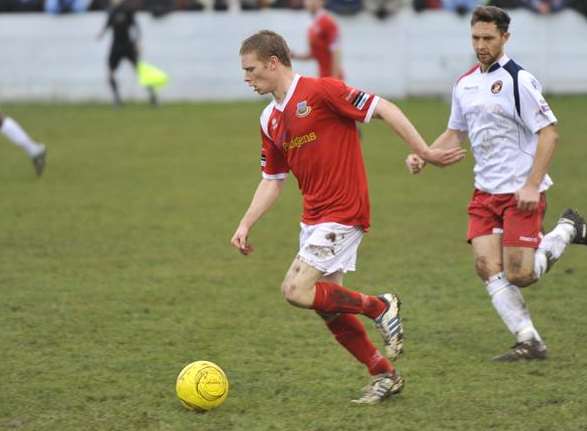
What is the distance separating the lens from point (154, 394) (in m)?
6.25

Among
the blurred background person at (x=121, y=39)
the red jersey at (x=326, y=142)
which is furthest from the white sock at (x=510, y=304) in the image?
the blurred background person at (x=121, y=39)

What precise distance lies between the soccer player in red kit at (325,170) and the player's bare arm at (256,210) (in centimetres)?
27

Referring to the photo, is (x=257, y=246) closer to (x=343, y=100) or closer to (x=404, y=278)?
(x=404, y=278)

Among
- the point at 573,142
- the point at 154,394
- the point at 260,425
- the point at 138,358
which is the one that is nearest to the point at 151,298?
the point at 138,358

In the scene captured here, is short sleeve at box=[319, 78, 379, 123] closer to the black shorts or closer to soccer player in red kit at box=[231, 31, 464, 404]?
soccer player in red kit at box=[231, 31, 464, 404]

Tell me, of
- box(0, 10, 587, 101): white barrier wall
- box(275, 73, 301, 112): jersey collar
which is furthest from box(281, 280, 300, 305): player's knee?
box(0, 10, 587, 101): white barrier wall

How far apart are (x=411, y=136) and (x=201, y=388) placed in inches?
65.3

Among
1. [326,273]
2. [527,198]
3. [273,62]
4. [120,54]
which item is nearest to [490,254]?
[527,198]

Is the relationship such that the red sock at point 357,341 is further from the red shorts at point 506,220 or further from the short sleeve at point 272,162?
the red shorts at point 506,220

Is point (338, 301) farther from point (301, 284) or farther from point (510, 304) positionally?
point (510, 304)

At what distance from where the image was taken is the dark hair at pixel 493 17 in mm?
6633

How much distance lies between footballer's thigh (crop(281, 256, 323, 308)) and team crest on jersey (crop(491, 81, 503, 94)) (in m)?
1.68

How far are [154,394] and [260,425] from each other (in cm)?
84

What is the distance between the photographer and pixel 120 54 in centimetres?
2370
